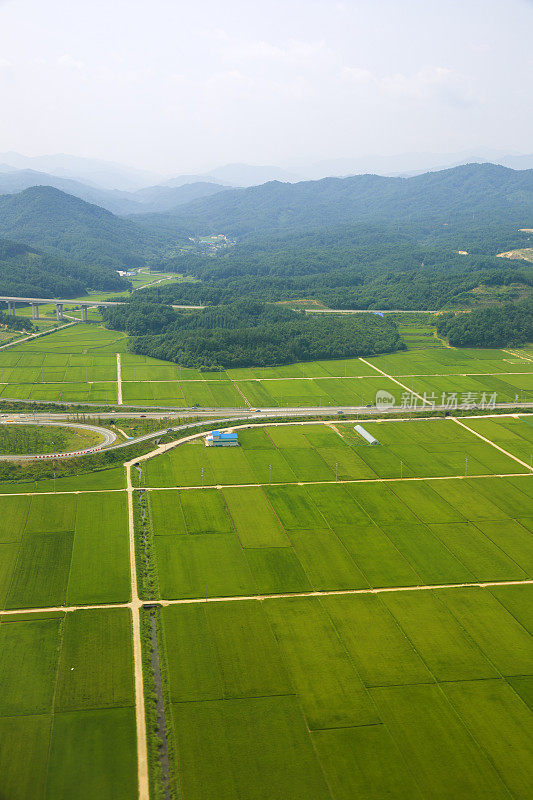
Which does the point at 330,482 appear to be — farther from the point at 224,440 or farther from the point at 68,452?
the point at 68,452

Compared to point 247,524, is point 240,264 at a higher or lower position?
higher

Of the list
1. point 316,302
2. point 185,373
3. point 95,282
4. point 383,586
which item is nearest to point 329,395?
point 185,373

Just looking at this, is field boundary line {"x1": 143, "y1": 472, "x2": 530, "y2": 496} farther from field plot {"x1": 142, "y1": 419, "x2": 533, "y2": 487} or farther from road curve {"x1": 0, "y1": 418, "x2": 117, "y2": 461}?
road curve {"x1": 0, "y1": 418, "x2": 117, "y2": 461}

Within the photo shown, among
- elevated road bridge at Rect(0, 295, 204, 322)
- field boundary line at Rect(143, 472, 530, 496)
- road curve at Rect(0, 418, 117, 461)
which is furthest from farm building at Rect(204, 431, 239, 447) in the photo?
elevated road bridge at Rect(0, 295, 204, 322)

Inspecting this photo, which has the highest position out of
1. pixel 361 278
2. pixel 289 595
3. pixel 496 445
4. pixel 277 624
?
pixel 361 278

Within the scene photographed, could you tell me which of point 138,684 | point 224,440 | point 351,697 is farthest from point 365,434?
point 138,684

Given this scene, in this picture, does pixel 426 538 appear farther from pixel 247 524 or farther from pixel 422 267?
pixel 422 267
